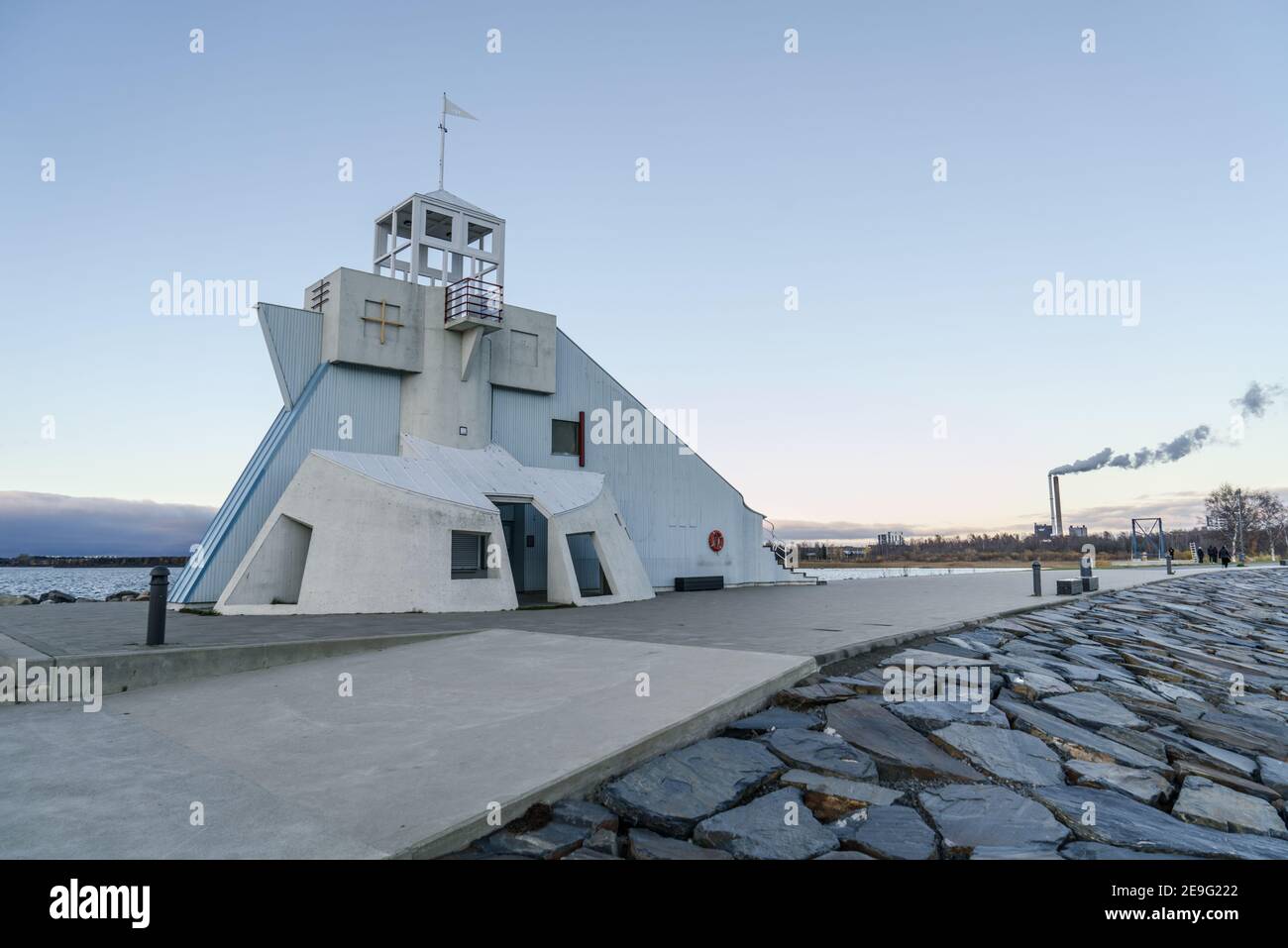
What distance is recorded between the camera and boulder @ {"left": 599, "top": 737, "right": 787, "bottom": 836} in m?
4.07

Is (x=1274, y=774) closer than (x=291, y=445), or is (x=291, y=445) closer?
(x=1274, y=774)

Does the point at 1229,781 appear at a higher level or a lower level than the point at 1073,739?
lower

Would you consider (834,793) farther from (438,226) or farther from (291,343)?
(438,226)

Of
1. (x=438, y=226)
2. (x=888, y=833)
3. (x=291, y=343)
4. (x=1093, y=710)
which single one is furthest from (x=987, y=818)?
(x=438, y=226)

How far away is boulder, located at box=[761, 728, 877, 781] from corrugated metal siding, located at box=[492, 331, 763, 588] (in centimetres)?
1853

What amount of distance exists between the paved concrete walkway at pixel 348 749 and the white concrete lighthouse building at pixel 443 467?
25.5ft

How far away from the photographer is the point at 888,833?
4.01 m

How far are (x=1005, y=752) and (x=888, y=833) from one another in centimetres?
199

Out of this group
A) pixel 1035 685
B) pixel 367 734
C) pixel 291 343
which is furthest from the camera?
pixel 291 343

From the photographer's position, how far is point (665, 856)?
364 centimetres

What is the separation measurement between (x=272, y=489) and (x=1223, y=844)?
63.8 feet

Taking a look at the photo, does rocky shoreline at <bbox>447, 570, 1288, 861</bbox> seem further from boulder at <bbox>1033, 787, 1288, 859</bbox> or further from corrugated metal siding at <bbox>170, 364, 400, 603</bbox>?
corrugated metal siding at <bbox>170, 364, 400, 603</bbox>

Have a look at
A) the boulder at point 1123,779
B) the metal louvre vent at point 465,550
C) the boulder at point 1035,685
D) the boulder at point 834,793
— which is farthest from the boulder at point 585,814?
the metal louvre vent at point 465,550

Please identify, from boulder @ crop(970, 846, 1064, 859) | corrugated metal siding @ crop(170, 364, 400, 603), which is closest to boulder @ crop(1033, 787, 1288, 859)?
boulder @ crop(970, 846, 1064, 859)
